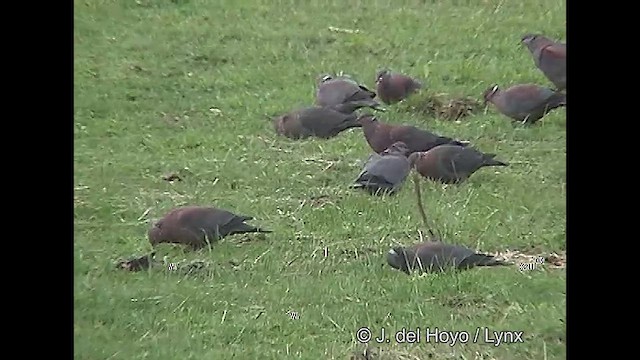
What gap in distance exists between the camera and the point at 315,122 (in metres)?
2.30

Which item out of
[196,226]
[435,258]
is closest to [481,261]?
[435,258]

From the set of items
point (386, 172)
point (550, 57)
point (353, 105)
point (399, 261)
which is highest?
point (550, 57)

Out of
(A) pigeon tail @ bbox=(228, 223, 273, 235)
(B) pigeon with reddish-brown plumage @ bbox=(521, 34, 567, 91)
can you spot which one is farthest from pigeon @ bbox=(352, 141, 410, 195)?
(B) pigeon with reddish-brown plumage @ bbox=(521, 34, 567, 91)

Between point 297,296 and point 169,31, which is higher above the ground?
point 169,31

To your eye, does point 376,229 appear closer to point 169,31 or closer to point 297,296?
point 297,296

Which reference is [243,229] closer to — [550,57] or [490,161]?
[490,161]

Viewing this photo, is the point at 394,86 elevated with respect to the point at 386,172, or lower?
elevated

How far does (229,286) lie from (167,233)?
0.55 feet

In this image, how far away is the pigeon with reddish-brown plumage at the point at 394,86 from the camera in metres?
2.29

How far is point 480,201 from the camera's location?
89.1 inches

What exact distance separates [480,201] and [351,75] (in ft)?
1.23

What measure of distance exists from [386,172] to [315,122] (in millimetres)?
184

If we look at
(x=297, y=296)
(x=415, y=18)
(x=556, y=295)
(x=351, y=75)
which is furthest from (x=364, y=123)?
(x=556, y=295)
